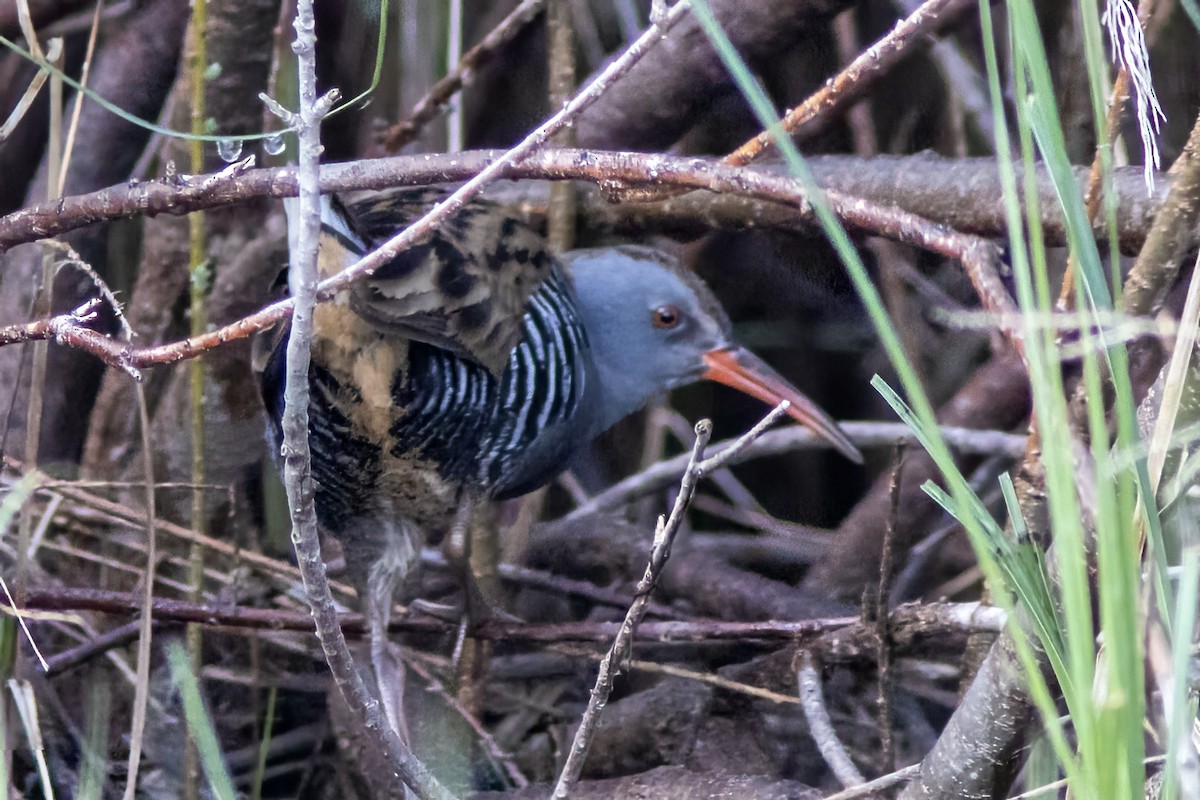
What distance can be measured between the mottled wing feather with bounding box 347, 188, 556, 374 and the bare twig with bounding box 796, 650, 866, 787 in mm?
521

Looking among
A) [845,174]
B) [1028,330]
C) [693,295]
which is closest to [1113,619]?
[1028,330]

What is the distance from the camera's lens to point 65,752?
5.15 ft

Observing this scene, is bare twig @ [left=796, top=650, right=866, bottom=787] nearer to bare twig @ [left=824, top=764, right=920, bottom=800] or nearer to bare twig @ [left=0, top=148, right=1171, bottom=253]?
bare twig @ [left=824, top=764, right=920, bottom=800]

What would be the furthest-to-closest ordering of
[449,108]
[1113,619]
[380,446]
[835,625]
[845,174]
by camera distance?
[449,108], [845,174], [380,446], [835,625], [1113,619]

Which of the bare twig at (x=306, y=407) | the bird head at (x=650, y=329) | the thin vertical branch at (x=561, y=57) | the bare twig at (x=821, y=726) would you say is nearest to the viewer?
the bare twig at (x=306, y=407)

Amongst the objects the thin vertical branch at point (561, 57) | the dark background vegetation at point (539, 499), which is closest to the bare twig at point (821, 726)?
the dark background vegetation at point (539, 499)

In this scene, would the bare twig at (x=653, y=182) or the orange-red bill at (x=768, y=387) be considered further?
the orange-red bill at (x=768, y=387)

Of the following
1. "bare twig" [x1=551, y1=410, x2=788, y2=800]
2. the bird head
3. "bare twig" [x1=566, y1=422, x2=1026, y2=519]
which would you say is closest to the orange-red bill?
the bird head

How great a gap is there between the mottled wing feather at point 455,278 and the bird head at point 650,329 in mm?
A: 193

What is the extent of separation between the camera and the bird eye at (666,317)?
1906 millimetres

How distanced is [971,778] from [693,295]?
111 cm

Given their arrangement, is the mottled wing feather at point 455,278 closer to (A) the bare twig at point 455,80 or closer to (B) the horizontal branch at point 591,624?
(A) the bare twig at point 455,80

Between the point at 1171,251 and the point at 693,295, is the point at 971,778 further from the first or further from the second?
the point at 693,295

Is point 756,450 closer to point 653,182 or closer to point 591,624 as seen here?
point 591,624
